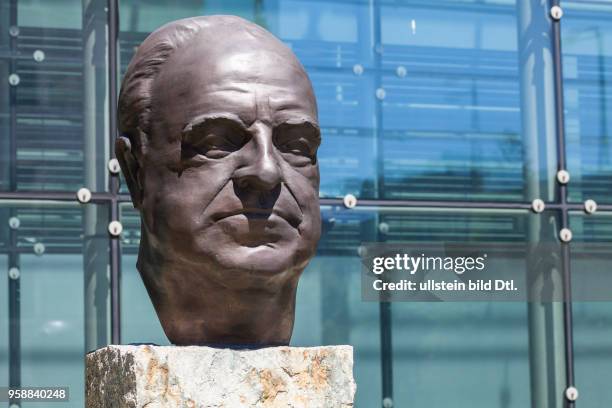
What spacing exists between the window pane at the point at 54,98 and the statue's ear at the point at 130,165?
10.00 ft

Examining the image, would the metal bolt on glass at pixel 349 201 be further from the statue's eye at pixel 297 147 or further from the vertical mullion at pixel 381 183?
the statue's eye at pixel 297 147

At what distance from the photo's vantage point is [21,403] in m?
8.23

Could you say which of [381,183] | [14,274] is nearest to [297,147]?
[14,274]

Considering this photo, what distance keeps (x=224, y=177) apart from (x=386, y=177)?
156 inches

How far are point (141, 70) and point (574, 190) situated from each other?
4517 millimetres

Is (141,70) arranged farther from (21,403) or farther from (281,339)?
(21,403)

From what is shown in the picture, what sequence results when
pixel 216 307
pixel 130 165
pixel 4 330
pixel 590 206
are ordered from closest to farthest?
A: pixel 216 307 < pixel 130 165 < pixel 4 330 < pixel 590 206

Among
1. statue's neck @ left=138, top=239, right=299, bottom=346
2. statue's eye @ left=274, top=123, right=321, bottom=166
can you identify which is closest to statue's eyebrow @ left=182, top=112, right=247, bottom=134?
statue's eye @ left=274, top=123, right=321, bottom=166

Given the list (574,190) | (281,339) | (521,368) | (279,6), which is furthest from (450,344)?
(281,339)

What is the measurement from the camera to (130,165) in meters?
5.43

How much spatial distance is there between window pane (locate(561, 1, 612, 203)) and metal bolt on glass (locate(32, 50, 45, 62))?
11.1 ft

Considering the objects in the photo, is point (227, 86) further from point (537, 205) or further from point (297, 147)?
point (537, 205)

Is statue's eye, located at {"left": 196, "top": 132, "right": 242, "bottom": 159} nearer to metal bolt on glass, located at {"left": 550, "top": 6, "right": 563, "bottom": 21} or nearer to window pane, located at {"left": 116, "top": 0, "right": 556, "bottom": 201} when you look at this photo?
window pane, located at {"left": 116, "top": 0, "right": 556, "bottom": 201}

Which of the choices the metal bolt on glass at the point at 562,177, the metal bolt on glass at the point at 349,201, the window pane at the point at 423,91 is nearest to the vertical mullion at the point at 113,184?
the window pane at the point at 423,91
